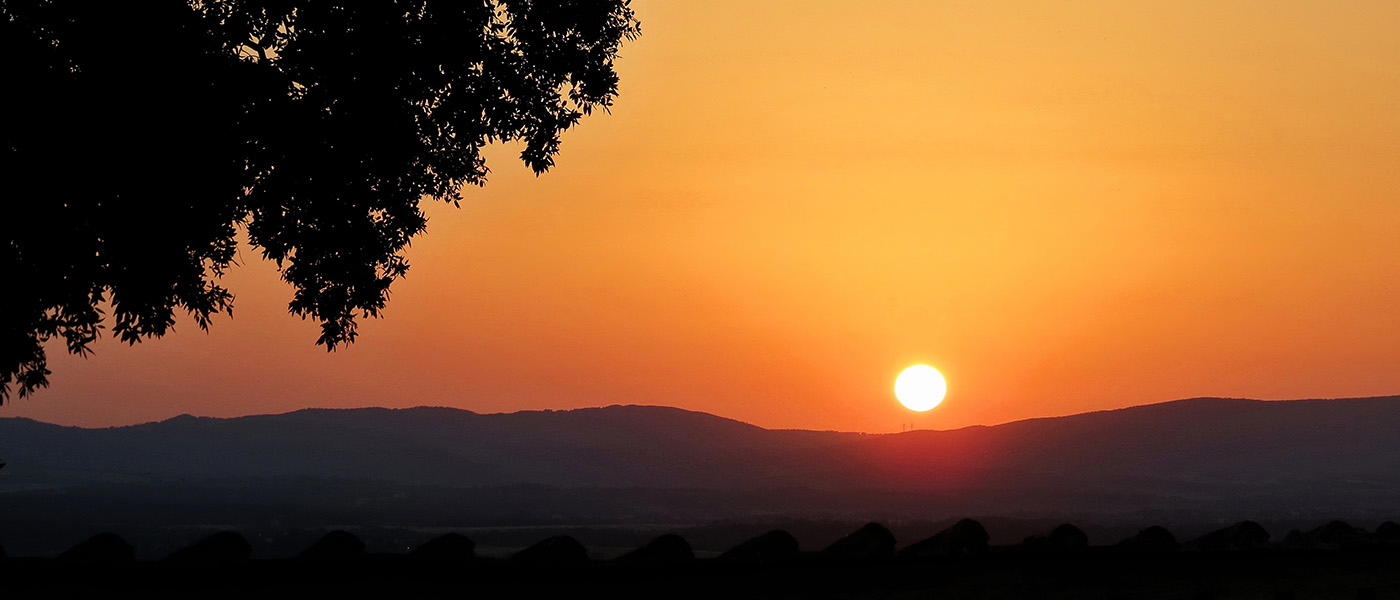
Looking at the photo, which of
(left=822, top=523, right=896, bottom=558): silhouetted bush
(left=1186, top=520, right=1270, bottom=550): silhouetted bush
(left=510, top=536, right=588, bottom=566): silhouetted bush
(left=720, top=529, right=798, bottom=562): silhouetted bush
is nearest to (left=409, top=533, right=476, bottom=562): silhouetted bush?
(left=510, top=536, right=588, bottom=566): silhouetted bush

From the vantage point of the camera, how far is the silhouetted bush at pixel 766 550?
9.16 meters

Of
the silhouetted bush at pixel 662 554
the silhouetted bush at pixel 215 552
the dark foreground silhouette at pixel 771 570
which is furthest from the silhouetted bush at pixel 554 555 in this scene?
the silhouetted bush at pixel 215 552

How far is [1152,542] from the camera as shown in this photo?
11.9 m

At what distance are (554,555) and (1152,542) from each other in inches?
239

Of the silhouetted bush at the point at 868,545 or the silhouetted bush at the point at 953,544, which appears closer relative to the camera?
the silhouetted bush at the point at 868,545

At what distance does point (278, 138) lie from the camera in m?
17.6

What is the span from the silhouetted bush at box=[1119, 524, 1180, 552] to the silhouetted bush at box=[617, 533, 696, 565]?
4014 millimetres

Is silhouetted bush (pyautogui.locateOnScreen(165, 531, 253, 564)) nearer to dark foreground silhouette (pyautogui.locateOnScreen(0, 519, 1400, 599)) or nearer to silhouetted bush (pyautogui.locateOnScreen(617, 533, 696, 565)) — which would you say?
dark foreground silhouette (pyautogui.locateOnScreen(0, 519, 1400, 599))

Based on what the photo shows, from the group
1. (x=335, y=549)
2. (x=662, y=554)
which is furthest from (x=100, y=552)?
(x=662, y=554)

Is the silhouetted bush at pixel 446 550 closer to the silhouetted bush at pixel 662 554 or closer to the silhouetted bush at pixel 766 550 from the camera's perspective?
the silhouetted bush at pixel 662 554

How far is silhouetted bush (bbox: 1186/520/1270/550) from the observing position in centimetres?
1162

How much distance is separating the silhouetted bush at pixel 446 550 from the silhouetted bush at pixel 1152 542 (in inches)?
217

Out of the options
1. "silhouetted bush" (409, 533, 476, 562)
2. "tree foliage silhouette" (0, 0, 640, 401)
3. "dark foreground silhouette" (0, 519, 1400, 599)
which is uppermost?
"tree foliage silhouette" (0, 0, 640, 401)

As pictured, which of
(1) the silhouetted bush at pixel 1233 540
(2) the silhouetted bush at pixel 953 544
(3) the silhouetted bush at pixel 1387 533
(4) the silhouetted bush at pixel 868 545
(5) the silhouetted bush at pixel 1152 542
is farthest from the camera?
(3) the silhouetted bush at pixel 1387 533
